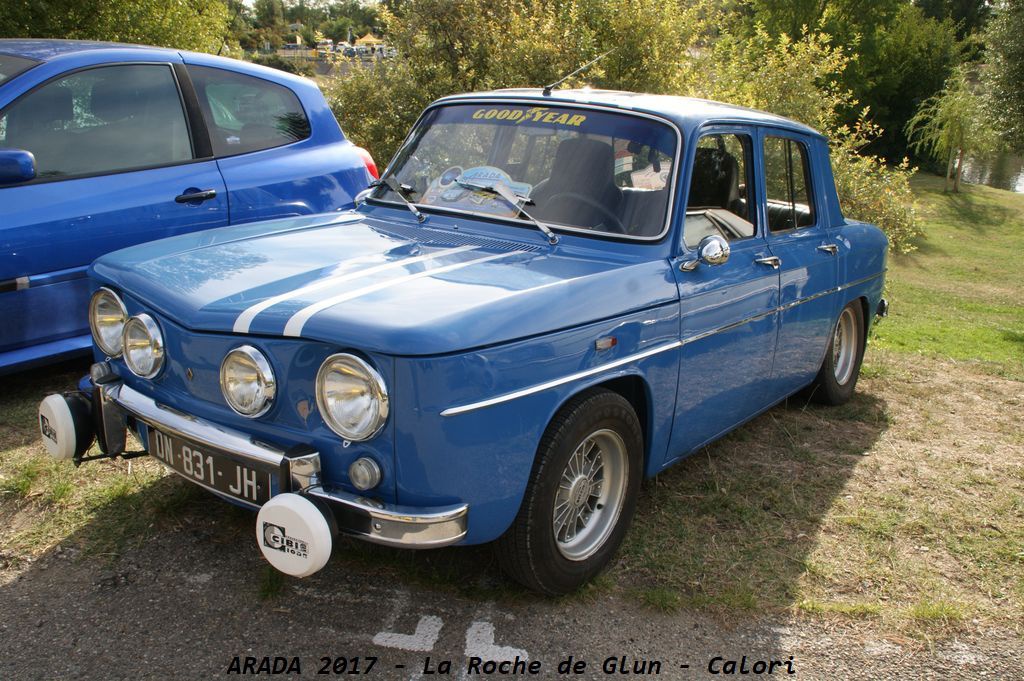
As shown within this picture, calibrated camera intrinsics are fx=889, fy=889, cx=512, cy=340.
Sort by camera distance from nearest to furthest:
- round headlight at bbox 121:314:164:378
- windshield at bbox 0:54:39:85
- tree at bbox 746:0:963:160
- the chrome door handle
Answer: round headlight at bbox 121:314:164:378 → windshield at bbox 0:54:39:85 → the chrome door handle → tree at bbox 746:0:963:160

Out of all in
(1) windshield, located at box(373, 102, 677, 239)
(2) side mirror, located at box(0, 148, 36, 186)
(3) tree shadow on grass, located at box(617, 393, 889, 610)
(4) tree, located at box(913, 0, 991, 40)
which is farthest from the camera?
(4) tree, located at box(913, 0, 991, 40)

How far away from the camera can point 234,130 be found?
547cm

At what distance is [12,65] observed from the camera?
470 centimetres

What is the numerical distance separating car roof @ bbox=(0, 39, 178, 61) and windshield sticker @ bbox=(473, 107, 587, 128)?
7.82ft

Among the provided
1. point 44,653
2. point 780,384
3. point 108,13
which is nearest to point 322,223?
point 44,653

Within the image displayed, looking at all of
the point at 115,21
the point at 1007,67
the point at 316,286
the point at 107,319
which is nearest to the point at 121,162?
the point at 107,319

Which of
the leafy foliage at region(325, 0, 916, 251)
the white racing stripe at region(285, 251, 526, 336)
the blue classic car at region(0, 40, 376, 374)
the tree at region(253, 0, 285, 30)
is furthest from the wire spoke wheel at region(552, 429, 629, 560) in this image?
the tree at region(253, 0, 285, 30)

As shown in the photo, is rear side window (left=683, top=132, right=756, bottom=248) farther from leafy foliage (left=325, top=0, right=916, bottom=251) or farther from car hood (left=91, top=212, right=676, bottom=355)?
leafy foliage (left=325, top=0, right=916, bottom=251)

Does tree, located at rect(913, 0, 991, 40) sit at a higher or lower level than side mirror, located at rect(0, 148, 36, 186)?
higher

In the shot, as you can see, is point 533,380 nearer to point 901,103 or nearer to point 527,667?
point 527,667

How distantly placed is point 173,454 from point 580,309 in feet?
4.84

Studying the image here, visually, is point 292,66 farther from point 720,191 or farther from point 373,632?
point 373,632

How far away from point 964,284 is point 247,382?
1929 centimetres

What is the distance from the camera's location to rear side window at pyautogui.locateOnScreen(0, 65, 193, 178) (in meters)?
4.62
